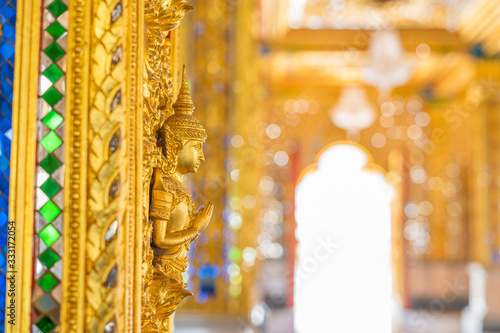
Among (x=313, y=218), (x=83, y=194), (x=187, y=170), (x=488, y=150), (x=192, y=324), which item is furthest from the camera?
(x=313, y=218)

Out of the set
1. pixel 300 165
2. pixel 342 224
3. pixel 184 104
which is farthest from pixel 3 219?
pixel 342 224

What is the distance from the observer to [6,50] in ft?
3.08

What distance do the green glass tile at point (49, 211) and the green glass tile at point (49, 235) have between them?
0.01m

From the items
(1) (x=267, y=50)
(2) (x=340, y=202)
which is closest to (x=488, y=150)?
(2) (x=340, y=202)

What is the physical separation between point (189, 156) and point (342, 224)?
10.4 metres

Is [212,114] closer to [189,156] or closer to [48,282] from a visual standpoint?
[189,156]

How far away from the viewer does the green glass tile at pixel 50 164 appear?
35.3 inches

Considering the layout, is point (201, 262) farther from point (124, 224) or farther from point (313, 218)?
point (313, 218)

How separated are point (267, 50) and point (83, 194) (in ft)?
24.3

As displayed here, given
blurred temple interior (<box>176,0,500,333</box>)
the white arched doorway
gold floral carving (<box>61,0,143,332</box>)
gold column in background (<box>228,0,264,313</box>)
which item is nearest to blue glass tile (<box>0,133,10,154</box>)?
gold floral carving (<box>61,0,143,332</box>)

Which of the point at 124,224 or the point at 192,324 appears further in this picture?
the point at 192,324

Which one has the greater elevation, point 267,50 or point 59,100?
point 267,50

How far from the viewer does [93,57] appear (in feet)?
2.95

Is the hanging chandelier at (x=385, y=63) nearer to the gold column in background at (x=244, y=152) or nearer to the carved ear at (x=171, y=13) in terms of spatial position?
the gold column in background at (x=244, y=152)
